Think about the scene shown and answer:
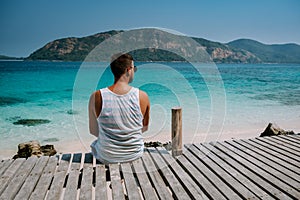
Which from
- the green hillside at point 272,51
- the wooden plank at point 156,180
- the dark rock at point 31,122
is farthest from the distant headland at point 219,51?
the wooden plank at point 156,180

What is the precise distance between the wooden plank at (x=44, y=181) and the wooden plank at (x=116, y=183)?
2.60 feet

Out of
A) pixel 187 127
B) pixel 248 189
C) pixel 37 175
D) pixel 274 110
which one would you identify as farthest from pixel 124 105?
pixel 274 110

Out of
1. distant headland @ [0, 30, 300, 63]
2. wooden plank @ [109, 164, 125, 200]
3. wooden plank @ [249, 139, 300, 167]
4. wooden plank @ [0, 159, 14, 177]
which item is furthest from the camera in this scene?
distant headland @ [0, 30, 300, 63]

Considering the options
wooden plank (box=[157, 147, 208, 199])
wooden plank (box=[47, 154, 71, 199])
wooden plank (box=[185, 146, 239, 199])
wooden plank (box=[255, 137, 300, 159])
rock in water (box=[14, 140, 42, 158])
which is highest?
wooden plank (box=[47, 154, 71, 199])

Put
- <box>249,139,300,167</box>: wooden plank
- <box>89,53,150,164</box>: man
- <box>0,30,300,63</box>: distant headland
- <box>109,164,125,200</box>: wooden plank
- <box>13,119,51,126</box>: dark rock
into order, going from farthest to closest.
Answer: <box>0,30,300,63</box>: distant headland → <box>13,119,51,126</box>: dark rock → <box>249,139,300,167</box>: wooden plank → <box>89,53,150,164</box>: man → <box>109,164,125,200</box>: wooden plank

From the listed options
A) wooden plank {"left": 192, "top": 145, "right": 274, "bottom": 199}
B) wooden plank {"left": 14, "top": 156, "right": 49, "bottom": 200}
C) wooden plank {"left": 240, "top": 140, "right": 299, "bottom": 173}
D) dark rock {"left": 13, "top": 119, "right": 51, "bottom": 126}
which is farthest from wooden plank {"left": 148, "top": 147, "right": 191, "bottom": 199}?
dark rock {"left": 13, "top": 119, "right": 51, "bottom": 126}

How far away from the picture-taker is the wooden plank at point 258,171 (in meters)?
3.00

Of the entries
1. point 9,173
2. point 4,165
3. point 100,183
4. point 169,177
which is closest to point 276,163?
point 169,177

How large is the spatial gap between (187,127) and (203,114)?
3.08m

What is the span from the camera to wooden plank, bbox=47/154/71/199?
2913 millimetres

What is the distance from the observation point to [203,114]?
13.5 metres

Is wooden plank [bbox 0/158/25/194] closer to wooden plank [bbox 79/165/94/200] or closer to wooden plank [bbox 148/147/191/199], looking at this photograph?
wooden plank [bbox 79/165/94/200]

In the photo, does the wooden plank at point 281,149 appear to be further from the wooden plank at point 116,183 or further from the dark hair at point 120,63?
the dark hair at point 120,63

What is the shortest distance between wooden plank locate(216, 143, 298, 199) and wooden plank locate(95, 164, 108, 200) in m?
2.05
